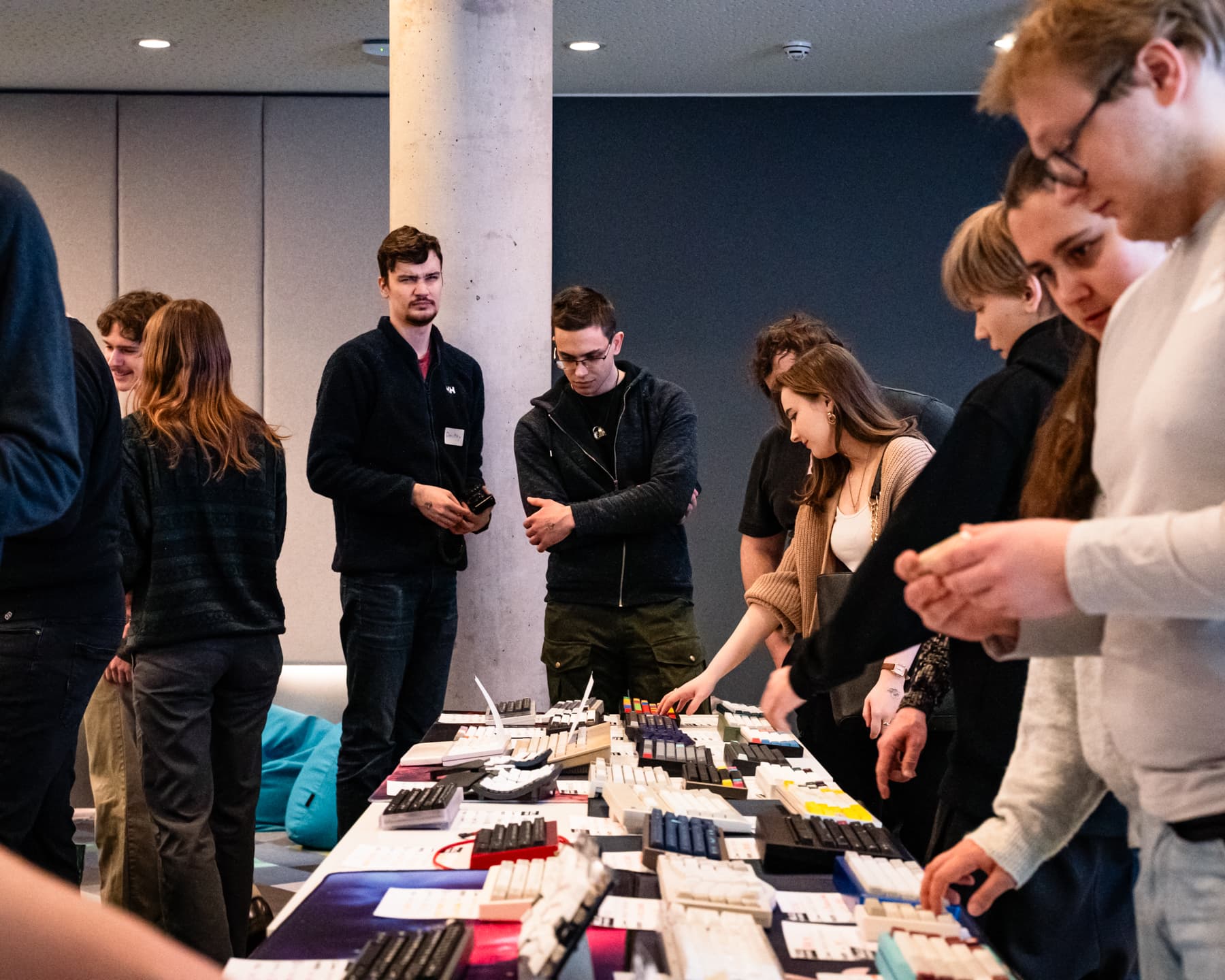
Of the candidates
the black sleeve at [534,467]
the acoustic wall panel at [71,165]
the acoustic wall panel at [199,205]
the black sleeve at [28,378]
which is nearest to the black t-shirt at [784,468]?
the black sleeve at [534,467]

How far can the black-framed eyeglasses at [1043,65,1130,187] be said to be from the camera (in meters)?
0.87

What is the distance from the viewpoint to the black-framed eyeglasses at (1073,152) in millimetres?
873

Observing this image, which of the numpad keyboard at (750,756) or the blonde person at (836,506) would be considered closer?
the numpad keyboard at (750,756)

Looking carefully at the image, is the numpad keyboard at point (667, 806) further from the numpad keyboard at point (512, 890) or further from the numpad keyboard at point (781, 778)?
the numpad keyboard at point (512, 890)

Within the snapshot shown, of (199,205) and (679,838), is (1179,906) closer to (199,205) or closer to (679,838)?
(679,838)

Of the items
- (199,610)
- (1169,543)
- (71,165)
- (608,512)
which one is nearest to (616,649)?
(608,512)

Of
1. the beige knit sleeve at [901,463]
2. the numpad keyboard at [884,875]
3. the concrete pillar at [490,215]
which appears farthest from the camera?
the concrete pillar at [490,215]

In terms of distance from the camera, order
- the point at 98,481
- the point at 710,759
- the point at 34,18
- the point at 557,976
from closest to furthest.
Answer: the point at 557,976, the point at 710,759, the point at 98,481, the point at 34,18

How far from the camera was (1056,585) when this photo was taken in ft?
2.80

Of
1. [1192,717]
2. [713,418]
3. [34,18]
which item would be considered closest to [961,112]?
[713,418]

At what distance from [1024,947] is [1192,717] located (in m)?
0.67

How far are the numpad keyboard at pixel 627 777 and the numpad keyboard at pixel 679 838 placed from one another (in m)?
0.26

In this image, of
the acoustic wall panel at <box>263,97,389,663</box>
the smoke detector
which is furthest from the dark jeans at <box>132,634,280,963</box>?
the smoke detector

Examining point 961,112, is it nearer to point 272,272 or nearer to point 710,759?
point 272,272
